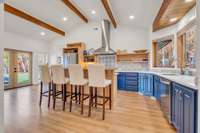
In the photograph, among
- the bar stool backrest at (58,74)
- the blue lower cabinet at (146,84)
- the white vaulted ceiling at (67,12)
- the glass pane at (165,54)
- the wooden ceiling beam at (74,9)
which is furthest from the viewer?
the wooden ceiling beam at (74,9)

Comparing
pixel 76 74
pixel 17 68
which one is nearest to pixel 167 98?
pixel 76 74

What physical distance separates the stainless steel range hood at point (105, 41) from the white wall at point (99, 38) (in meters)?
0.31

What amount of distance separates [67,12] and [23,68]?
155 inches

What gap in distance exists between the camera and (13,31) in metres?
6.29

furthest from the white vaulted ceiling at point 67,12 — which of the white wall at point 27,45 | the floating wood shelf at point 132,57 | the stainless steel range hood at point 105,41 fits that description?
the floating wood shelf at point 132,57

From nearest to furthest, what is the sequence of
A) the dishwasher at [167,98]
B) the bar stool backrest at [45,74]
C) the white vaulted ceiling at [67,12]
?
the dishwasher at [167,98] → the bar stool backrest at [45,74] → the white vaulted ceiling at [67,12]

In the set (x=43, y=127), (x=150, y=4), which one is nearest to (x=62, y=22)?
(x=150, y=4)

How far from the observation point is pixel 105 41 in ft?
21.8

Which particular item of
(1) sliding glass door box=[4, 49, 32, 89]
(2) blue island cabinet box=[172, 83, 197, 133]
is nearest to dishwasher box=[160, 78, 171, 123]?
(2) blue island cabinet box=[172, 83, 197, 133]

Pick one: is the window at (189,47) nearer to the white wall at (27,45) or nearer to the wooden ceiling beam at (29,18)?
the wooden ceiling beam at (29,18)

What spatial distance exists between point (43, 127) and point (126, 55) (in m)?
5.06

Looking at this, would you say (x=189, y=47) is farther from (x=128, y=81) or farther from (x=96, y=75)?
(x=128, y=81)

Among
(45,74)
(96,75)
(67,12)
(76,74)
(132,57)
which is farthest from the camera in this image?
(132,57)

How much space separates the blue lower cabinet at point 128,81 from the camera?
227 inches
